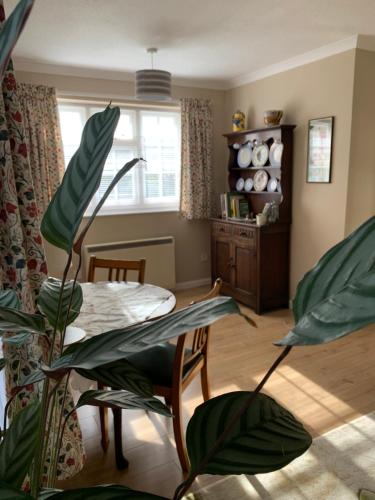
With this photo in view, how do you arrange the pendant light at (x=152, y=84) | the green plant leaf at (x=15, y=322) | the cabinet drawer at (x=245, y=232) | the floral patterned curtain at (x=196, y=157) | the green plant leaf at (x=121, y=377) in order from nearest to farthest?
the green plant leaf at (x=15, y=322) < the green plant leaf at (x=121, y=377) < the pendant light at (x=152, y=84) < the cabinet drawer at (x=245, y=232) < the floral patterned curtain at (x=196, y=157)

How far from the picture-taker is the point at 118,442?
5.99 ft

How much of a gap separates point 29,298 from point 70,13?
2.08m

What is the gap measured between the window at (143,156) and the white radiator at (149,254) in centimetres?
40

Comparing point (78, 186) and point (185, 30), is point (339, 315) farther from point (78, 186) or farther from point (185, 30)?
point (185, 30)

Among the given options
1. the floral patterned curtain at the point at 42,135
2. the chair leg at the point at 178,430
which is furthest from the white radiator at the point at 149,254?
the chair leg at the point at 178,430

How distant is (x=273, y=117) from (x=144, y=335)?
3.60 m

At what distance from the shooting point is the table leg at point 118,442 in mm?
1826

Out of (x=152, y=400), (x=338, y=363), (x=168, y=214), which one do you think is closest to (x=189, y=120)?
(x=168, y=214)

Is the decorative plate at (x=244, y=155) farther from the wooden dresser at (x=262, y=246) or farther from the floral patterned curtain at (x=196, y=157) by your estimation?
the floral patterned curtain at (x=196, y=157)

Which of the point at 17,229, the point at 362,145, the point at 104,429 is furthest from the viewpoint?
the point at 362,145

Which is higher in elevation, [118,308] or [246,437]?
[246,437]

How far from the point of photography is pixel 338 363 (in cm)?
279

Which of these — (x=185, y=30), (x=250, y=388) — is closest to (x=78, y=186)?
(x=250, y=388)

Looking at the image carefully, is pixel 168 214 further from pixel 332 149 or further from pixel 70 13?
pixel 70 13
